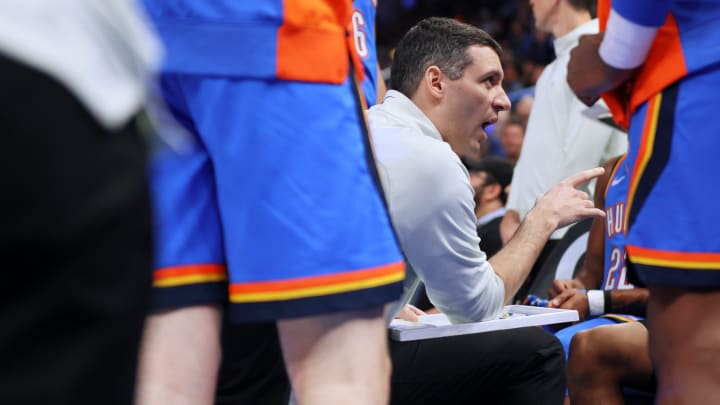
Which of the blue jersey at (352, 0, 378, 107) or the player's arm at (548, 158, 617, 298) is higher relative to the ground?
the blue jersey at (352, 0, 378, 107)

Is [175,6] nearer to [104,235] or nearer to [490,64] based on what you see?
[104,235]

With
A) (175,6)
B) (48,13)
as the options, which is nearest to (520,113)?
(175,6)

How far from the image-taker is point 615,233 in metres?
2.82

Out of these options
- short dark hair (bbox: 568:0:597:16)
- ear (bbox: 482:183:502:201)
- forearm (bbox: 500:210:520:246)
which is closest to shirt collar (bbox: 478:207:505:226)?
ear (bbox: 482:183:502:201)

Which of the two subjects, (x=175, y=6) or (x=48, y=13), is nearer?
(x=48, y=13)

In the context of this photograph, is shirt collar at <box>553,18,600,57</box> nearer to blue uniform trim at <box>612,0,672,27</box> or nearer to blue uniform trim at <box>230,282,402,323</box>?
blue uniform trim at <box>612,0,672,27</box>

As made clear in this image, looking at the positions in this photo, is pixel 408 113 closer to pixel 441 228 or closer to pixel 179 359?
pixel 441 228

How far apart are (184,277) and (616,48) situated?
81 cm

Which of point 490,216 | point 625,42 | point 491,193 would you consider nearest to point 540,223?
point 625,42

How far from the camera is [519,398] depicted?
233 centimetres

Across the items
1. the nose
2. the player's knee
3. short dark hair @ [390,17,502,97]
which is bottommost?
the player's knee

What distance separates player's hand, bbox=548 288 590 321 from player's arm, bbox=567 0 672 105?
1.11 metres

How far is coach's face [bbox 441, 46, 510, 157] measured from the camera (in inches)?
97.4

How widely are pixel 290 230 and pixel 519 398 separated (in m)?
1.17
